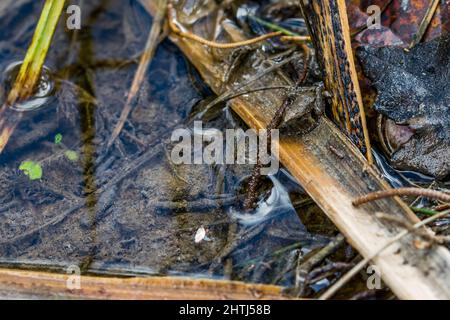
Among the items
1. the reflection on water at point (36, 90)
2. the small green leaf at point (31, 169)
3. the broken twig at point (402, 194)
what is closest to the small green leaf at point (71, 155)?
the small green leaf at point (31, 169)

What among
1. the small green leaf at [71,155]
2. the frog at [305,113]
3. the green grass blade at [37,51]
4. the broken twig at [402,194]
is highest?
the green grass blade at [37,51]

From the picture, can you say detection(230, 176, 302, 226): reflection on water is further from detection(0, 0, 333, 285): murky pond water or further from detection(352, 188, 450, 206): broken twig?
detection(352, 188, 450, 206): broken twig

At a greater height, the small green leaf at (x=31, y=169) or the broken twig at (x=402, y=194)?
the small green leaf at (x=31, y=169)

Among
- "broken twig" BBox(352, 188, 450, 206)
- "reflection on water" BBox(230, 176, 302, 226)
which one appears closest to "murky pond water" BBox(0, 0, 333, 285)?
"reflection on water" BBox(230, 176, 302, 226)

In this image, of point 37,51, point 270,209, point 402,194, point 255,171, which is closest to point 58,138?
point 37,51

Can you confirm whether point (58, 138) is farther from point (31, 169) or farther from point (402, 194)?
point (402, 194)

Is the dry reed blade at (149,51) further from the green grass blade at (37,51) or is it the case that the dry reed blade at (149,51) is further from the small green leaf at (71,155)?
the green grass blade at (37,51)
